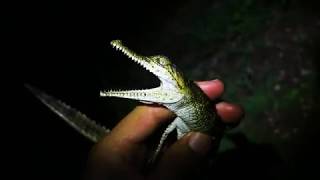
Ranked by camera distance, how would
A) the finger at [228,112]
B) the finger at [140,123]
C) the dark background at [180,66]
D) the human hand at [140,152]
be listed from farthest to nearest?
the dark background at [180,66] → the finger at [228,112] → the finger at [140,123] → the human hand at [140,152]

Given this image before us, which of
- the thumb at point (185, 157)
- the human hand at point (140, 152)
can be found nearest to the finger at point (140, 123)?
the human hand at point (140, 152)

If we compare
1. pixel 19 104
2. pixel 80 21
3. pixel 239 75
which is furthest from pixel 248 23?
pixel 19 104

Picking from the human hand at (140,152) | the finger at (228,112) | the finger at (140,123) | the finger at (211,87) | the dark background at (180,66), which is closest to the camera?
the human hand at (140,152)

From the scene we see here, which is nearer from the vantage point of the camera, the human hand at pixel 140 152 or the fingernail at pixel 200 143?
the human hand at pixel 140 152

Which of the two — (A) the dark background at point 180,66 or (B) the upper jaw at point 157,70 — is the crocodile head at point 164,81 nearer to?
(B) the upper jaw at point 157,70

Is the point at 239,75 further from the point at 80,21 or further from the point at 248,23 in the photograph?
the point at 80,21

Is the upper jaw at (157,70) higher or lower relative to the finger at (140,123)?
higher

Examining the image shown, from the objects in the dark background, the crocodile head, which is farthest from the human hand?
the dark background

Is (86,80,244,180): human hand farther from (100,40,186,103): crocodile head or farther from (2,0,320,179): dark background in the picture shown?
(2,0,320,179): dark background
